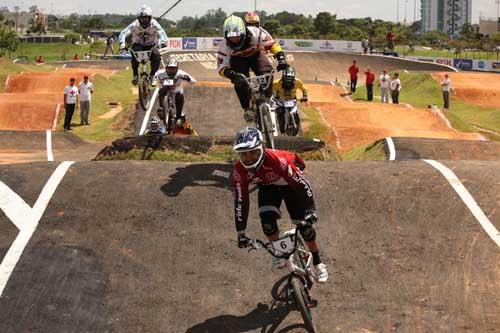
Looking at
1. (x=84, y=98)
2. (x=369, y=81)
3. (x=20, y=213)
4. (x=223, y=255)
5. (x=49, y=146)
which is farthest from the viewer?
(x=369, y=81)

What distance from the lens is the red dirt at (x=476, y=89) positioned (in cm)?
4097

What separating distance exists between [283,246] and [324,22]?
13202cm

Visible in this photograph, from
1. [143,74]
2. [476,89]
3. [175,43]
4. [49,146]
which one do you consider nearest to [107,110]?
[49,146]

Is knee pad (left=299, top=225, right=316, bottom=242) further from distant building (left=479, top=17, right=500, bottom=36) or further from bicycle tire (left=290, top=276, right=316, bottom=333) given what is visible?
distant building (left=479, top=17, right=500, bottom=36)

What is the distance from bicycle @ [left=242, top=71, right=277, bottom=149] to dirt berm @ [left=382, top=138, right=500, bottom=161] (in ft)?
19.6

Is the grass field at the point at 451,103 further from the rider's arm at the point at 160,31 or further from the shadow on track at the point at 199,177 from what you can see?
the shadow on track at the point at 199,177

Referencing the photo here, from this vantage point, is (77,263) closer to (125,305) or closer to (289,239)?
(125,305)

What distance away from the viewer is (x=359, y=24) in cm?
16012

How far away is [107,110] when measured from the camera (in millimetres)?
29312

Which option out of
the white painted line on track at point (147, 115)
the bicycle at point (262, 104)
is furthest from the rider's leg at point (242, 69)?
the white painted line on track at point (147, 115)

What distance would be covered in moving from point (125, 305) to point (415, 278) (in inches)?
144

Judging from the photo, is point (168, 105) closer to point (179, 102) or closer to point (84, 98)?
point (179, 102)

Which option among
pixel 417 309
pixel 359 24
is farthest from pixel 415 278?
pixel 359 24

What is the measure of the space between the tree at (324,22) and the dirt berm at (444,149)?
118 m
